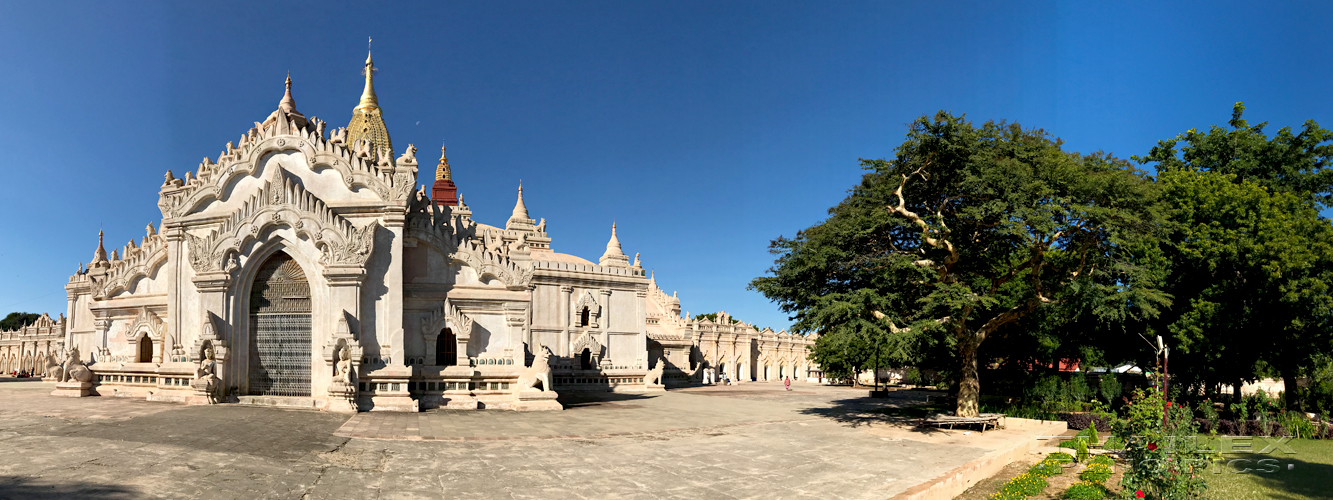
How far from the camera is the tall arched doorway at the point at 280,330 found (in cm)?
2541

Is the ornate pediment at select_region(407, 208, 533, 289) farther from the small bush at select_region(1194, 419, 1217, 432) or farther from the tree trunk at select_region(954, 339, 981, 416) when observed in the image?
the small bush at select_region(1194, 419, 1217, 432)

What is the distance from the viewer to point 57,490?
11086 millimetres

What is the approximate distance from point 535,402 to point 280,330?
8944 millimetres

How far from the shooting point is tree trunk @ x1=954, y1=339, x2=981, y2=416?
2498 centimetres

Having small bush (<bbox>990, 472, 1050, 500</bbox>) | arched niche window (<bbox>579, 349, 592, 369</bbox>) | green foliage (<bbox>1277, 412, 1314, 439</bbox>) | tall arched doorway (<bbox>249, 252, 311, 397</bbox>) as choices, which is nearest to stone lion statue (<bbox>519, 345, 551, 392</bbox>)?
tall arched doorway (<bbox>249, 252, 311, 397</bbox>)

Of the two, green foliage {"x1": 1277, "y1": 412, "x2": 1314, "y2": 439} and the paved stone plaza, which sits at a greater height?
the paved stone plaza

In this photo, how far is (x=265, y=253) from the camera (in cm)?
2561

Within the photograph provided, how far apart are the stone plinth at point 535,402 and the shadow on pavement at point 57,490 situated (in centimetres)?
1475

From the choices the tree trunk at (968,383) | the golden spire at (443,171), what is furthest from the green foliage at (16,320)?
the tree trunk at (968,383)

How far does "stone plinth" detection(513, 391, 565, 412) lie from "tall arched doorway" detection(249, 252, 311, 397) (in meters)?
6.93

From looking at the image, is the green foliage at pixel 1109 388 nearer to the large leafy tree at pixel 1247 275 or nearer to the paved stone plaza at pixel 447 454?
the large leafy tree at pixel 1247 275

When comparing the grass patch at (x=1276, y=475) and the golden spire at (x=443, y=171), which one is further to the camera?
the golden spire at (x=443, y=171)

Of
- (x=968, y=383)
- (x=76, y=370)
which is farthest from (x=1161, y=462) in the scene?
(x=76, y=370)

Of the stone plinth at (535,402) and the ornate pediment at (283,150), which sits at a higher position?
the ornate pediment at (283,150)
